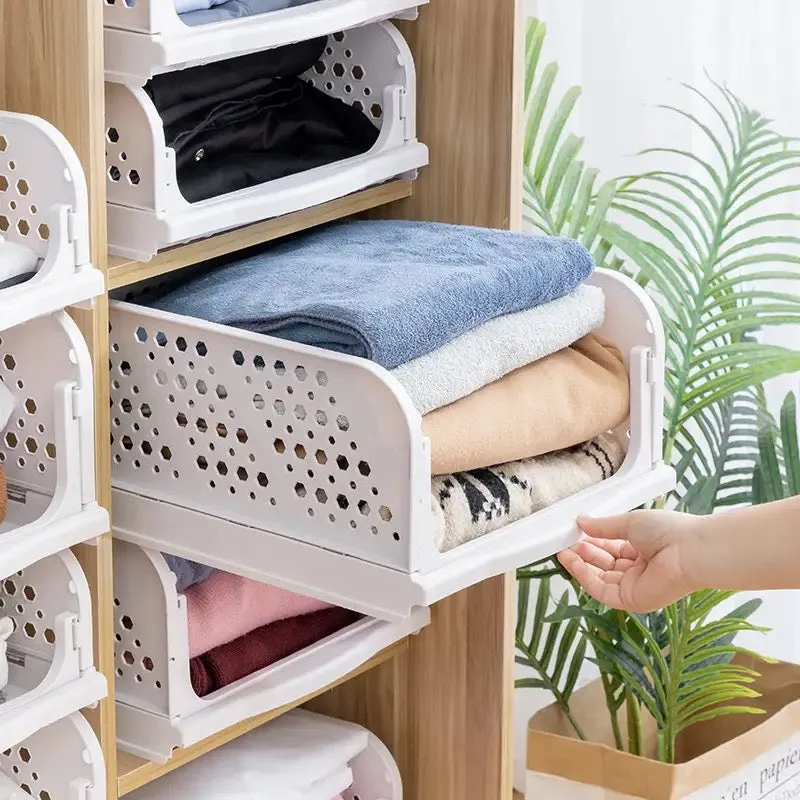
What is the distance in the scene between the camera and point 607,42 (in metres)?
1.94

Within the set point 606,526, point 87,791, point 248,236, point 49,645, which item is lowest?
point 87,791

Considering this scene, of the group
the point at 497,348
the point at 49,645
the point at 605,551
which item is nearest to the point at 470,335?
the point at 497,348

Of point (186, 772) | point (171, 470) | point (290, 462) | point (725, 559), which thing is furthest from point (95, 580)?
point (725, 559)

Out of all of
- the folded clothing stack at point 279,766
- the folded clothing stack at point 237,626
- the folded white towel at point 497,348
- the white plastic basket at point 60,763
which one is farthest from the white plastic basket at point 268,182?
the folded clothing stack at point 279,766

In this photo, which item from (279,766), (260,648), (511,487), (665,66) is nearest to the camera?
(511,487)

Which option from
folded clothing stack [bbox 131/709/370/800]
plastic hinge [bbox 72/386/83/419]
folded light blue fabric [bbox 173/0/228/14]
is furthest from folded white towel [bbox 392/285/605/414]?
folded clothing stack [bbox 131/709/370/800]

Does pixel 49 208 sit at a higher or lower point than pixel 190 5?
lower

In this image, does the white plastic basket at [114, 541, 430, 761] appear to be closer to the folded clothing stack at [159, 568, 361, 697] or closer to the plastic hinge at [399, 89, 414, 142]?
the folded clothing stack at [159, 568, 361, 697]

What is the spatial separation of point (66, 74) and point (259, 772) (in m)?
0.78

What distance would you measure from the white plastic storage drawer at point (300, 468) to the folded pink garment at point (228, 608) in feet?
0.45

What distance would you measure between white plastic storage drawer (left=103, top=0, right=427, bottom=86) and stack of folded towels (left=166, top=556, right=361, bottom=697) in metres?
0.45

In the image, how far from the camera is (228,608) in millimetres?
1493

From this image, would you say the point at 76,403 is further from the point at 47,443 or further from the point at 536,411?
the point at 536,411

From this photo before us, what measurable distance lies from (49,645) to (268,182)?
466mm
